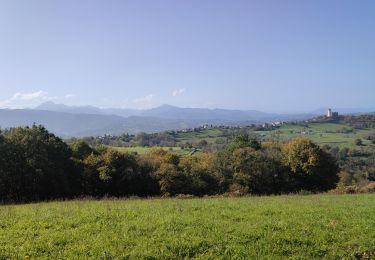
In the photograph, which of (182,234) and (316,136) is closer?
(182,234)

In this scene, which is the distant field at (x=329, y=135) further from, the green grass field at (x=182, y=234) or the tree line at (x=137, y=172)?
the green grass field at (x=182, y=234)

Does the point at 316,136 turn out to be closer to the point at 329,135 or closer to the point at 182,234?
the point at 329,135

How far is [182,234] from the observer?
11.4 metres

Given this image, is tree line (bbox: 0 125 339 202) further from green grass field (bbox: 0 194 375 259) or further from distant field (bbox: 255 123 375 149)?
distant field (bbox: 255 123 375 149)

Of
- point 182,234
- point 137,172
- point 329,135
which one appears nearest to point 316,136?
point 329,135

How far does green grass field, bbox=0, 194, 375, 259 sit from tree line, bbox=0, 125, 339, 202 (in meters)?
26.4

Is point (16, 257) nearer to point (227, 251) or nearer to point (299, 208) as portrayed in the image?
point (227, 251)

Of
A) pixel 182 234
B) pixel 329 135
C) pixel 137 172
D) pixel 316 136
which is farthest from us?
pixel 329 135

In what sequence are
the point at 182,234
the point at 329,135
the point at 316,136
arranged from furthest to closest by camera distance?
the point at 329,135 → the point at 316,136 → the point at 182,234

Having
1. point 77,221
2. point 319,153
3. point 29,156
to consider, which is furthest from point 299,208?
point 319,153

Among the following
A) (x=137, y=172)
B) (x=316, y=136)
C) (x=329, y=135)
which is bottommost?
(x=316, y=136)

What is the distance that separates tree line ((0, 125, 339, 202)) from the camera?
41.3 meters

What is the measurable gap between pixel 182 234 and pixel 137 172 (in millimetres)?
37643

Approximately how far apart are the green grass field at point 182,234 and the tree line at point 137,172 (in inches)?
Answer: 1041
